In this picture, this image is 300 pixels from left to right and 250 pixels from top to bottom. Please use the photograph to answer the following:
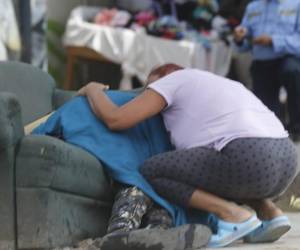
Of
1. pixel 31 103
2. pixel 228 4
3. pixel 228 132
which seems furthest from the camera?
pixel 228 4

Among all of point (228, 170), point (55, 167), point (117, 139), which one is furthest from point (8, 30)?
point (228, 170)

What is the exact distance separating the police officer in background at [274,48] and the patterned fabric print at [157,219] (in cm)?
253

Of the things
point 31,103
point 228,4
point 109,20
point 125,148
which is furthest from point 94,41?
point 125,148

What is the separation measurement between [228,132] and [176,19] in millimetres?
3837

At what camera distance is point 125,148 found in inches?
145

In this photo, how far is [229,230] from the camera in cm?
346

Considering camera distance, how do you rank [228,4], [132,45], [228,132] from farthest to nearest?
[228,4]
[132,45]
[228,132]

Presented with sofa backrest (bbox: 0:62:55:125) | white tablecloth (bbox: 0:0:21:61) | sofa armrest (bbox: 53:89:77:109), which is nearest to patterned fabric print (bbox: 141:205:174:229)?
sofa backrest (bbox: 0:62:55:125)

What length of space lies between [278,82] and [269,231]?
8.70ft

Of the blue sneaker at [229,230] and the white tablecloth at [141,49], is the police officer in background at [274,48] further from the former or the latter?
the blue sneaker at [229,230]

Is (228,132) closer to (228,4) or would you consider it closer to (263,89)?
(263,89)

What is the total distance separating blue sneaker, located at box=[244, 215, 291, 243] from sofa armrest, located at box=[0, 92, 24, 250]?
41.0 inches

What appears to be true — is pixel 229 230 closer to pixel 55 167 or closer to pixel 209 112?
pixel 209 112

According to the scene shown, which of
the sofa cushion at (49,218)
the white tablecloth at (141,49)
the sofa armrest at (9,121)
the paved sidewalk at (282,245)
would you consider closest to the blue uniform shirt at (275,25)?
the white tablecloth at (141,49)
